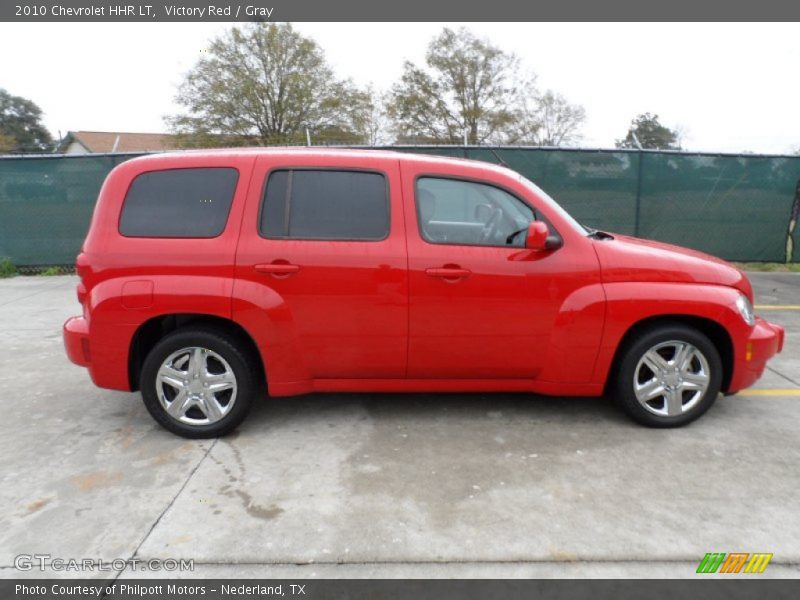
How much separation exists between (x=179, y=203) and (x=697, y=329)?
139 inches

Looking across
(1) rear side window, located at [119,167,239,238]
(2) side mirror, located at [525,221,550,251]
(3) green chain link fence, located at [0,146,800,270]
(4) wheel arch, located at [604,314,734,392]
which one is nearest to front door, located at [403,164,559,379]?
(2) side mirror, located at [525,221,550,251]

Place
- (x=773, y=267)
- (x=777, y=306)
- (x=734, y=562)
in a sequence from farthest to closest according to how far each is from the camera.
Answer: (x=773, y=267)
(x=777, y=306)
(x=734, y=562)

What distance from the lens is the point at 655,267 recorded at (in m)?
3.38

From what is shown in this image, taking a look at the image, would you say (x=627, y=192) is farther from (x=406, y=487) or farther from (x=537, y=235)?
(x=406, y=487)

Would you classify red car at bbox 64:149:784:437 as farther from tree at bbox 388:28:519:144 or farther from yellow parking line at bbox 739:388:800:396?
tree at bbox 388:28:519:144

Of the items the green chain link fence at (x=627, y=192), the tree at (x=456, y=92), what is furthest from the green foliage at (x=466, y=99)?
the green chain link fence at (x=627, y=192)

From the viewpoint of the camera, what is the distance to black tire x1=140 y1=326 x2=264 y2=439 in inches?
131

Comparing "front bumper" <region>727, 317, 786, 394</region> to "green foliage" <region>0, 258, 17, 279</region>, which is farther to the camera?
"green foliage" <region>0, 258, 17, 279</region>

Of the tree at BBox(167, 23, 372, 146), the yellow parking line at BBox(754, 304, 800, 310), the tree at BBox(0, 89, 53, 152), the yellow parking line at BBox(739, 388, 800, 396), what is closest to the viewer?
the yellow parking line at BBox(739, 388, 800, 396)

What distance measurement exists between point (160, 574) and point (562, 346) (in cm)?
255

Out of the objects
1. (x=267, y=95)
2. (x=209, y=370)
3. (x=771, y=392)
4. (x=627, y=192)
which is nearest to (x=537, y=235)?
(x=209, y=370)

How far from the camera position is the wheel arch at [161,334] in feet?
11.2

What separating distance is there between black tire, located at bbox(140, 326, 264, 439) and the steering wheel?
5.65 ft

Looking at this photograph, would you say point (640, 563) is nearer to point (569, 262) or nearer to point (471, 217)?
point (569, 262)
